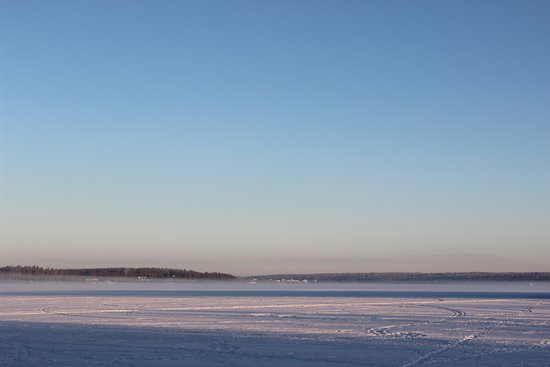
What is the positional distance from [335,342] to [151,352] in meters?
3.51

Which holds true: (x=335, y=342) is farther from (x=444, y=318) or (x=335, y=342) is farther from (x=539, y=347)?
(x=444, y=318)

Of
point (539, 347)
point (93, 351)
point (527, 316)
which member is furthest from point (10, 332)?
point (527, 316)

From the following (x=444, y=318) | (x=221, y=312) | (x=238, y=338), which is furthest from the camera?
(x=221, y=312)

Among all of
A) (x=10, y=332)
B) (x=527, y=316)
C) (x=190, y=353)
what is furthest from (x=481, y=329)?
(x=10, y=332)

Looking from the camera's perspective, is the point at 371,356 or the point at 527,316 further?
the point at 527,316

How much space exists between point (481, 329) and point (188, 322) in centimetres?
680

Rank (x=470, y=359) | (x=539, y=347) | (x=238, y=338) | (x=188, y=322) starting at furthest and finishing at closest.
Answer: (x=188, y=322), (x=238, y=338), (x=539, y=347), (x=470, y=359)

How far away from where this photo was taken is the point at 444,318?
68.1ft

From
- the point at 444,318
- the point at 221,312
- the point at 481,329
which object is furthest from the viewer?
the point at 221,312

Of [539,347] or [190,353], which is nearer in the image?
[190,353]

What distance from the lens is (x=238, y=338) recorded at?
15.2 m

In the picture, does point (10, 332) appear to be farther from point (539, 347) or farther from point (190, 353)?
point (539, 347)

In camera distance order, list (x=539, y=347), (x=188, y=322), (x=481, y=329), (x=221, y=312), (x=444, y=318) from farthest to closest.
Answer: (x=221, y=312) < (x=444, y=318) < (x=188, y=322) < (x=481, y=329) < (x=539, y=347)

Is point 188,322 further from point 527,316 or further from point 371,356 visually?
point 527,316
